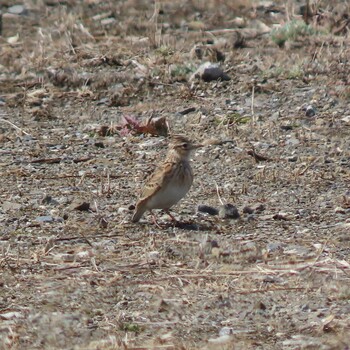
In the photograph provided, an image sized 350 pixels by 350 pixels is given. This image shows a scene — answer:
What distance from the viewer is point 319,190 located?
33.7 feet

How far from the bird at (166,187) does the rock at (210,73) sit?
149 inches

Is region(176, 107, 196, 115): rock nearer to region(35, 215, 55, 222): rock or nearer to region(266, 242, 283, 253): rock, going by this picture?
region(35, 215, 55, 222): rock

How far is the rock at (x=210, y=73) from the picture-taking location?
44.3 ft

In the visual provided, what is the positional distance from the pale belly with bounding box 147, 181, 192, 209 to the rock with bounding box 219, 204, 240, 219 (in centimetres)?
35

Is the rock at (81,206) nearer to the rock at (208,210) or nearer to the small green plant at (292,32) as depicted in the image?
the rock at (208,210)

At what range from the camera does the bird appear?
942 cm

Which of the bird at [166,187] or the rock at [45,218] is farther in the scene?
the rock at [45,218]

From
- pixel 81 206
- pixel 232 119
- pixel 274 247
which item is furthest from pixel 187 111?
pixel 274 247

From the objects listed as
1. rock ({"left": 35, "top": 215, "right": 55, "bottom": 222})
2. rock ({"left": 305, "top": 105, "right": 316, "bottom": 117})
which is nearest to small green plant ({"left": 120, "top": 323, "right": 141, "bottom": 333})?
rock ({"left": 35, "top": 215, "right": 55, "bottom": 222})

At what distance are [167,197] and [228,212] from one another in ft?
1.67

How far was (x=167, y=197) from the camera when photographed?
371 inches

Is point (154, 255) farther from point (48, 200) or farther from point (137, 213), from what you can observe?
point (48, 200)

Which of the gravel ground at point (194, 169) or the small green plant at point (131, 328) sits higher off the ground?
the small green plant at point (131, 328)

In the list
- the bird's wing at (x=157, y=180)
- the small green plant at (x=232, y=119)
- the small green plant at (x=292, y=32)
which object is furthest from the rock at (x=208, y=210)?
the small green plant at (x=292, y=32)
